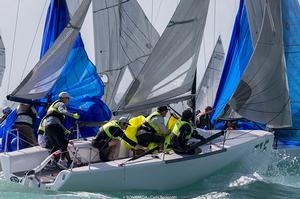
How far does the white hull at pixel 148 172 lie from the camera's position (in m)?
11.2

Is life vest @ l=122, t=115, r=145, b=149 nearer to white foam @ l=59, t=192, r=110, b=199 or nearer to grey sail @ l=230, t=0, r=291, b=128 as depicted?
white foam @ l=59, t=192, r=110, b=199

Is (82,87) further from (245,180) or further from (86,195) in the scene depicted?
→ (86,195)

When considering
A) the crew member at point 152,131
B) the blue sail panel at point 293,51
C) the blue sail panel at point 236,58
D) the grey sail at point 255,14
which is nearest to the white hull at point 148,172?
the crew member at point 152,131

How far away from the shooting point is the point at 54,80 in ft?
48.2

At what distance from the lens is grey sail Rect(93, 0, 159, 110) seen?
19500 mm

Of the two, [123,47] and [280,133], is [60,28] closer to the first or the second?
[123,47]

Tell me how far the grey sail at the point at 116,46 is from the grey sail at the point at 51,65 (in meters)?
4.78

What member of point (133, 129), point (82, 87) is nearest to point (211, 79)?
point (82, 87)

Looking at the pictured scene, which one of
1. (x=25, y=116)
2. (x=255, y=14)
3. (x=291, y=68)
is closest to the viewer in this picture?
(x=25, y=116)

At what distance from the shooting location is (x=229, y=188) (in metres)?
12.4

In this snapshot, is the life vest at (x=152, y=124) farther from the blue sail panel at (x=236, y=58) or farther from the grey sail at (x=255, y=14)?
the blue sail panel at (x=236, y=58)

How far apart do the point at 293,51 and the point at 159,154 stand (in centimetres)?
725

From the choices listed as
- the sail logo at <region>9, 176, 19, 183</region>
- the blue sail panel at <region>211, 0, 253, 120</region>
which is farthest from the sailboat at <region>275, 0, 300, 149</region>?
the sail logo at <region>9, 176, 19, 183</region>

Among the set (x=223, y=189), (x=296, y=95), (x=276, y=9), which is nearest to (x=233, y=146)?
(x=223, y=189)
